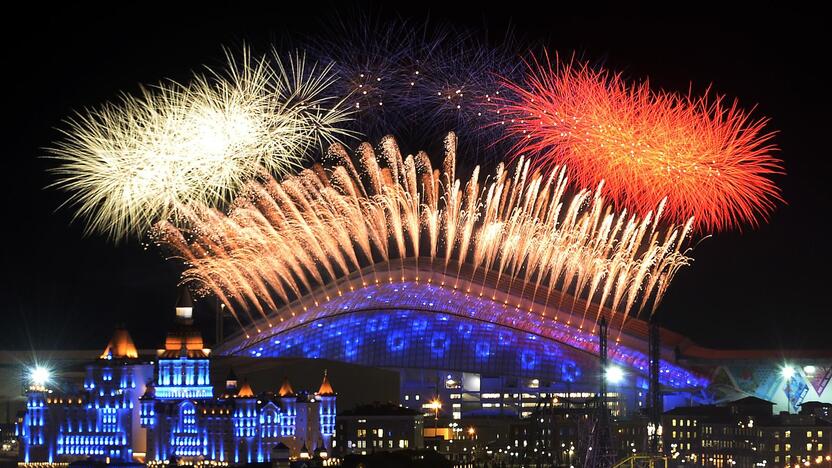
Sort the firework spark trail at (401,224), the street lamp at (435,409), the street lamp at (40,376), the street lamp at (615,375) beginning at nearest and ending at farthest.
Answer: the firework spark trail at (401,224)
the street lamp at (40,376)
the street lamp at (435,409)
the street lamp at (615,375)

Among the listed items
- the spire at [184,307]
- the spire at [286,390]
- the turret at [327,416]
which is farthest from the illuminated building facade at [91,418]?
the turret at [327,416]

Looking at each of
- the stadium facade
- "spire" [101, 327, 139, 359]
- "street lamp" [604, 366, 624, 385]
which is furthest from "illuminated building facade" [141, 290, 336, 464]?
"street lamp" [604, 366, 624, 385]

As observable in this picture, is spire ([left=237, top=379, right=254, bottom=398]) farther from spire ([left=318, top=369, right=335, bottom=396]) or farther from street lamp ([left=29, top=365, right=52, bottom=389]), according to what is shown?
street lamp ([left=29, top=365, right=52, bottom=389])

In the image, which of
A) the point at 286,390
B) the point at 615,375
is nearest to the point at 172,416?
the point at 286,390

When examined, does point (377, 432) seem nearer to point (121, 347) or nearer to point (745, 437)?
point (121, 347)

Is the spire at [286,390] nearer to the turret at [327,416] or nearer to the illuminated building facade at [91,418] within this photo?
the turret at [327,416]

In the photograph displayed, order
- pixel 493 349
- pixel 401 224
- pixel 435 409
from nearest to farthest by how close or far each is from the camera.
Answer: pixel 401 224, pixel 435 409, pixel 493 349
